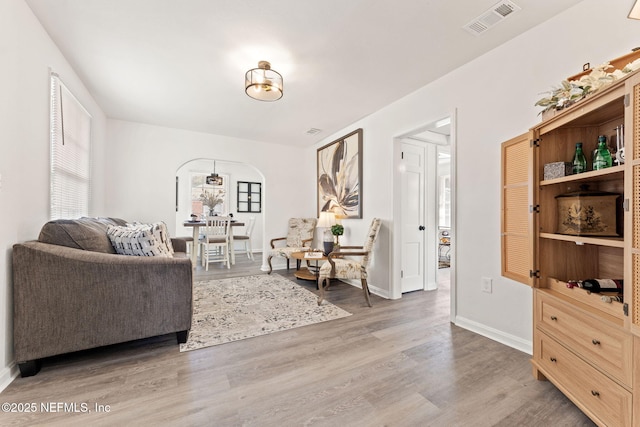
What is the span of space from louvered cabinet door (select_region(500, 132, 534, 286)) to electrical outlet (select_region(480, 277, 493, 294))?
0.98 ft

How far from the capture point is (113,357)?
193 cm

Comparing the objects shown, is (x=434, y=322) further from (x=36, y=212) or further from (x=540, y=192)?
(x=36, y=212)

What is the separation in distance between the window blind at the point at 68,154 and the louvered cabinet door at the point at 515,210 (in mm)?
3825

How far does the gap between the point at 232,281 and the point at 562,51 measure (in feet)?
14.9

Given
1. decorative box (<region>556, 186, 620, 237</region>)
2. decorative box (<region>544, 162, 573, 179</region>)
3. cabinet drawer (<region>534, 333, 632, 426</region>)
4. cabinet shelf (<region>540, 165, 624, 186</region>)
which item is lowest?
cabinet drawer (<region>534, 333, 632, 426</region>)

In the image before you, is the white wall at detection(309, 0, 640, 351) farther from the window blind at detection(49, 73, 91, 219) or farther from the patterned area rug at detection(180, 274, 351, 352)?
the window blind at detection(49, 73, 91, 219)

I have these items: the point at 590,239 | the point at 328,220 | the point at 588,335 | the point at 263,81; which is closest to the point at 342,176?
the point at 328,220

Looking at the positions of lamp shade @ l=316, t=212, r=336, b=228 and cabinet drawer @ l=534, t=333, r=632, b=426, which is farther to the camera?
lamp shade @ l=316, t=212, r=336, b=228

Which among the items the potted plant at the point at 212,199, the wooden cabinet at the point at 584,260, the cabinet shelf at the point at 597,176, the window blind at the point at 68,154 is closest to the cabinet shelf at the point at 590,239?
the wooden cabinet at the point at 584,260

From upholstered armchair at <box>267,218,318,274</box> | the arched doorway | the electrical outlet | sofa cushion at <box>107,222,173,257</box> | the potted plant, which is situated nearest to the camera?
sofa cushion at <box>107,222,173,257</box>

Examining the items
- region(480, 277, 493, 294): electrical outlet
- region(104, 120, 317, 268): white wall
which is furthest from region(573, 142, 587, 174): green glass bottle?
region(104, 120, 317, 268): white wall

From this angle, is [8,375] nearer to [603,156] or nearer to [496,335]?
[496,335]

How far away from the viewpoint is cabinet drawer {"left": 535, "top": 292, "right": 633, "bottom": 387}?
44.1 inches

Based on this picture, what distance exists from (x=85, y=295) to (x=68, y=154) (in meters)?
1.83
